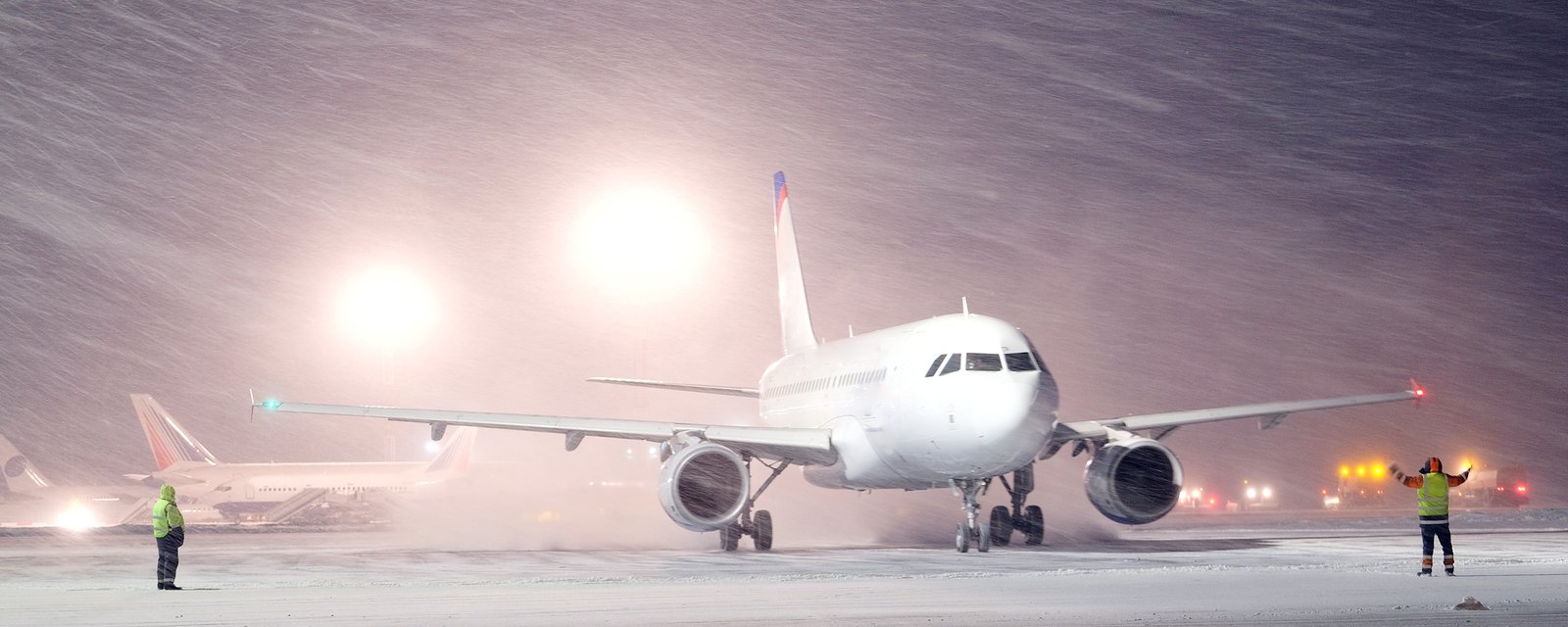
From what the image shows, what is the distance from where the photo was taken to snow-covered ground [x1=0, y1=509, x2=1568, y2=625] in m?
14.2

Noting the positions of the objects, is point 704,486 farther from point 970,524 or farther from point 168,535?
point 168,535

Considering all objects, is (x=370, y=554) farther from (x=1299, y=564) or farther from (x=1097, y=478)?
(x=1299, y=564)

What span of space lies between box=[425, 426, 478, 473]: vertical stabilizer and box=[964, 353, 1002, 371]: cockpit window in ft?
142

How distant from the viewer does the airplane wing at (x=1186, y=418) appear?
29859 mm

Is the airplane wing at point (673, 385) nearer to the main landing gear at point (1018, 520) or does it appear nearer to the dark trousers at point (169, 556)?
the main landing gear at point (1018, 520)

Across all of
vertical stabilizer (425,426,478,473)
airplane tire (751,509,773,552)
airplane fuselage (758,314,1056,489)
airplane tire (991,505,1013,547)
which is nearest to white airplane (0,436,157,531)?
vertical stabilizer (425,426,478,473)

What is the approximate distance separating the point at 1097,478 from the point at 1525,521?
18.8m

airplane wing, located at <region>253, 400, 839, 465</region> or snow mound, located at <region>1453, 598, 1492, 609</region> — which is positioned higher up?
airplane wing, located at <region>253, 400, 839, 465</region>

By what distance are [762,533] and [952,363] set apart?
702 centimetres

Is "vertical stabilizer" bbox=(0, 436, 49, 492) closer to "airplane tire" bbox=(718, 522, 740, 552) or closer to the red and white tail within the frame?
the red and white tail

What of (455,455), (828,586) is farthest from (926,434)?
(455,455)

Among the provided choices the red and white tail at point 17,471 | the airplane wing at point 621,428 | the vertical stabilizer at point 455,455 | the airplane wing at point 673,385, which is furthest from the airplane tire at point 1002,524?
the red and white tail at point 17,471

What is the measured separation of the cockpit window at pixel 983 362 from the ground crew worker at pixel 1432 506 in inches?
307

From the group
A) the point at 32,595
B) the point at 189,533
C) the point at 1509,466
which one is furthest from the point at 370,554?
the point at 1509,466
